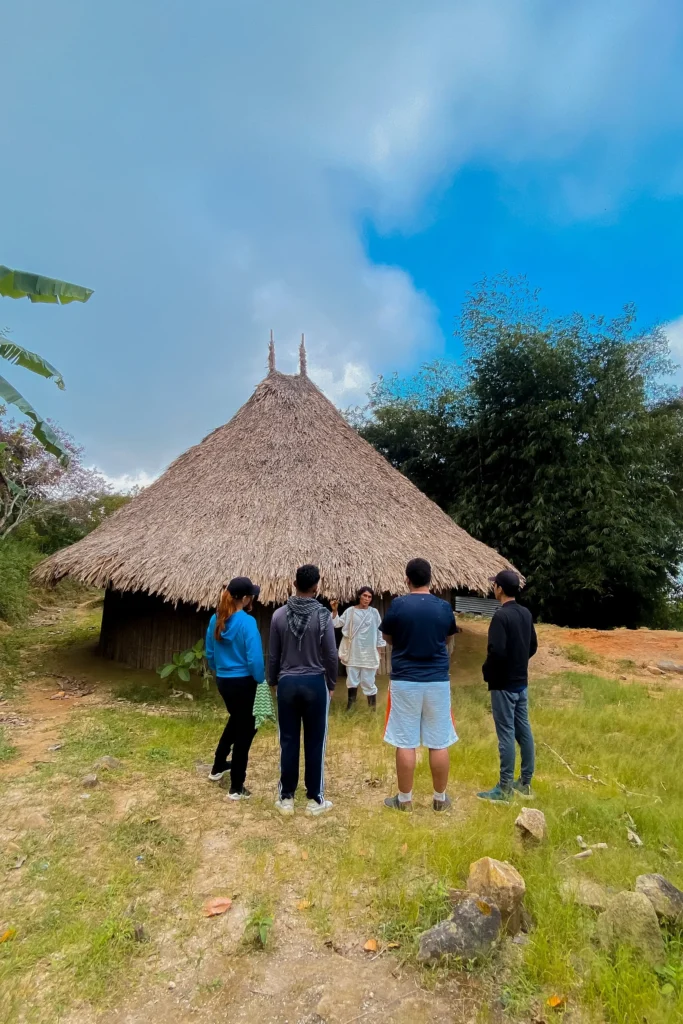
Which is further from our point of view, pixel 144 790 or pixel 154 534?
pixel 154 534

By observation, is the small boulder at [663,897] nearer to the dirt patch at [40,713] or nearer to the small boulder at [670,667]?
the dirt patch at [40,713]

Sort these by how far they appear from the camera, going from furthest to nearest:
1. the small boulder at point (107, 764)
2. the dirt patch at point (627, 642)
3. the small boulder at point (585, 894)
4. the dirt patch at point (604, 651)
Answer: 1. the dirt patch at point (627, 642)
2. the dirt patch at point (604, 651)
3. the small boulder at point (107, 764)
4. the small boulder at point (585, 894)

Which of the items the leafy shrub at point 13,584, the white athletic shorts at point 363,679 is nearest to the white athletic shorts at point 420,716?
the white athletic shorts at point 363,679

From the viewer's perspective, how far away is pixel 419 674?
3469mm

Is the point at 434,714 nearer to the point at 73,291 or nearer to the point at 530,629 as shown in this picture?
the point at 530,629

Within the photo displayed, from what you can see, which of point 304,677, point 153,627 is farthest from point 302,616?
point 153,627

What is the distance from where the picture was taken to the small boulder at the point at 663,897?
2.47 metres

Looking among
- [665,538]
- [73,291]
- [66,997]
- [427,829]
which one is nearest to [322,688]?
[427,829]

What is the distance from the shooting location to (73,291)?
5.08 meters

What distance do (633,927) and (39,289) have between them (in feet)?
19.9

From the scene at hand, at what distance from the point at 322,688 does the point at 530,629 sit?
152 centimetres

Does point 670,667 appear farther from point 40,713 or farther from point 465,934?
point 40,713

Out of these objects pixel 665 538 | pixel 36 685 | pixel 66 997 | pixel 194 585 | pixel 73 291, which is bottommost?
pixel 66 997

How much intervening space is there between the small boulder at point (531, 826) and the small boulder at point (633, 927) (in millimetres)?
738
